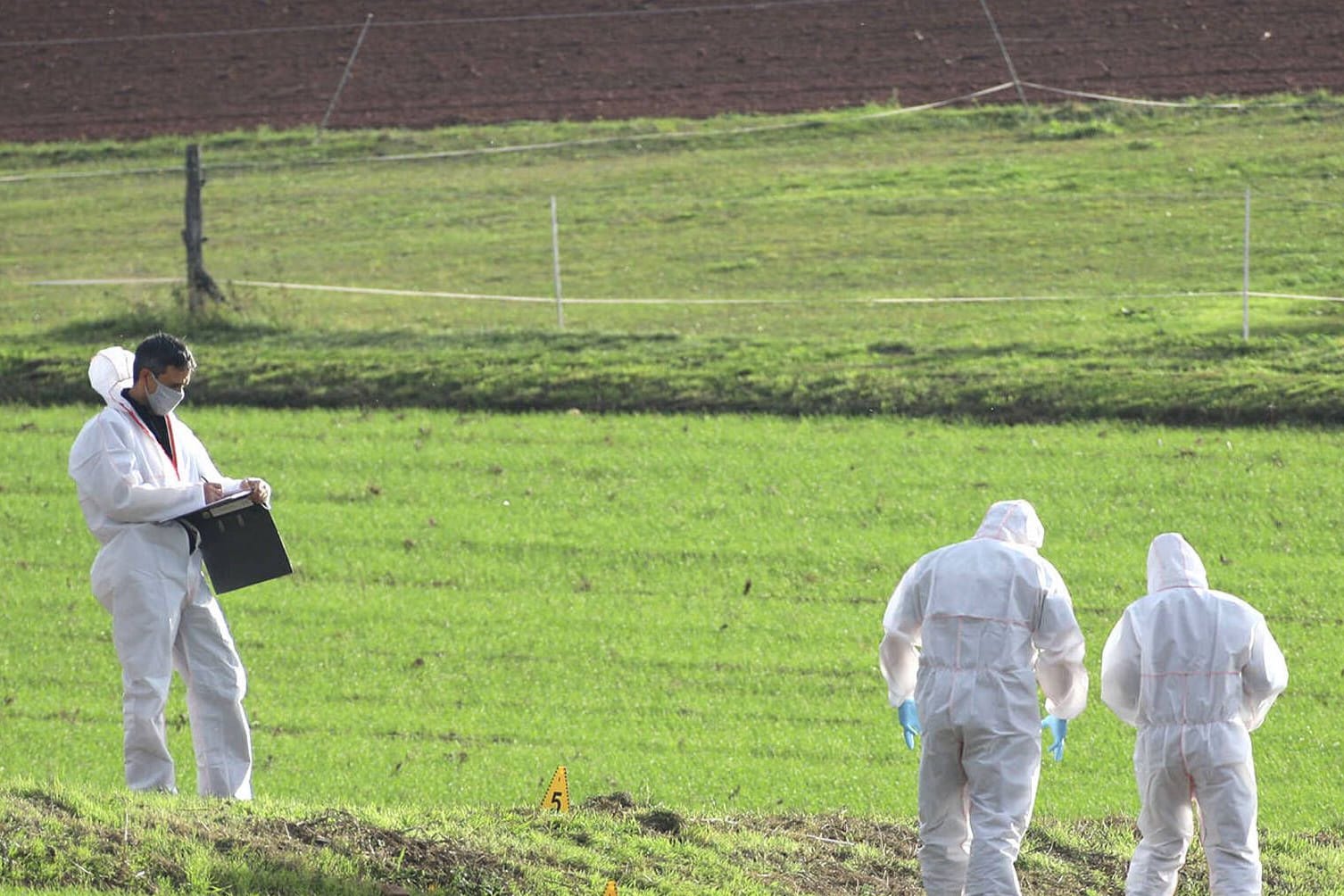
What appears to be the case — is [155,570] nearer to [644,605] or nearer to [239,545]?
[239,545]

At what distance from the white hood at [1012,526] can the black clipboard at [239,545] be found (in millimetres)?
3260

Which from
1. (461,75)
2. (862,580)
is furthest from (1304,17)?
(862,580)

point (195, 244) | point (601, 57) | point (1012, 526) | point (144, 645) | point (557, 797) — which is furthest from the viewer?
point (601, 57)

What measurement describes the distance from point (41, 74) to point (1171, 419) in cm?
2865

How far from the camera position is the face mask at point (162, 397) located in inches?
326

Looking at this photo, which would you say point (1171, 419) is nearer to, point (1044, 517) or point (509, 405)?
point (1044, 517)

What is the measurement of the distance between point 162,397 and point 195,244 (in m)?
12.5

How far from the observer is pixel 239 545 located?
843cm

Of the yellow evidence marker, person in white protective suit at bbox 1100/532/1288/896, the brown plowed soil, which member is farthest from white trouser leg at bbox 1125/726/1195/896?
the brown plowed soil

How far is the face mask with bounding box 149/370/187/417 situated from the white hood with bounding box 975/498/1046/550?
371 cm

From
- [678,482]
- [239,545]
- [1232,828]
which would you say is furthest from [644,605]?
[1232,828]

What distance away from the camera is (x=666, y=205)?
27188 mm

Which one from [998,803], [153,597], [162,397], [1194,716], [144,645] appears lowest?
[998,803]

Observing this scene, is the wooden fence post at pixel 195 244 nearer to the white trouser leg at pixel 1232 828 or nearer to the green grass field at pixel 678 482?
the green grass field at pixel 678 482
